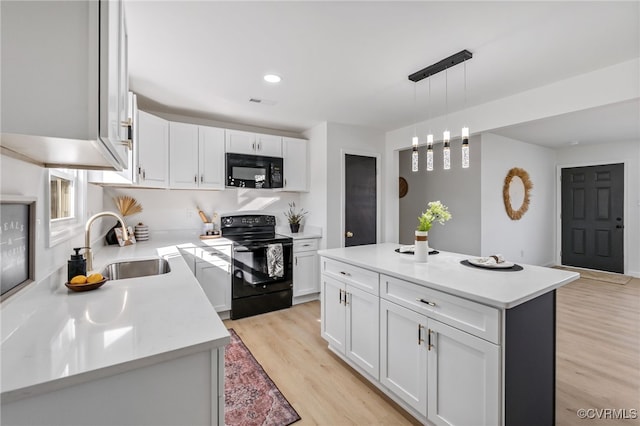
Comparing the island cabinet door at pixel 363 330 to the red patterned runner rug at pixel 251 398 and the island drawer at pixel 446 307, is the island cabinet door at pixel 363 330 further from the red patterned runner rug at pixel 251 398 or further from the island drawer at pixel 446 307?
the red patterned runner rug at pixel 251 398

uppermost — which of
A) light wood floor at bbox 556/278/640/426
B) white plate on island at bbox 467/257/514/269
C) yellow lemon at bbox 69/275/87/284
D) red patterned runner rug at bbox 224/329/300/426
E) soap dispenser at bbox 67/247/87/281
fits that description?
soap dispenser at bbox 67/247/87/281

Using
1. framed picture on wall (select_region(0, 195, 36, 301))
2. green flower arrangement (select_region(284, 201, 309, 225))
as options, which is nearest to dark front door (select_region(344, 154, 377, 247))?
green flower arrangement (select_region(284, 201, 309, 225))

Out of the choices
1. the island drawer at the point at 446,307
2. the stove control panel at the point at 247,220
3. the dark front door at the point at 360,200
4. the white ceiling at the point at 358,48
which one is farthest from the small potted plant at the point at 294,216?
the island drawer at the point at 446,307

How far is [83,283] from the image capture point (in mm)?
1360

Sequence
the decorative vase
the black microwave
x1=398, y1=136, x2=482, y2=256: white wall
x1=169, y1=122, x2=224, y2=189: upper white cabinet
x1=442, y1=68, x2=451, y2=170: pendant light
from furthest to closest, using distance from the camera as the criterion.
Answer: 1. x1=398, y1=136, x2=482, y2=256: white wall
2. the black microwave
3. x1=169, y1=122, x2=224, y2=189: upper white cabinet
4. x1=442, y1=68, x2=451, y2=170: pendant light
5. the decorative vase

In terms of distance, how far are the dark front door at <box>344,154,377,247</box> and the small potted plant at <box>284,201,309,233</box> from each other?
70 cm

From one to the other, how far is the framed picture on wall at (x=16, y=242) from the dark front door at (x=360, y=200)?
10.6ft

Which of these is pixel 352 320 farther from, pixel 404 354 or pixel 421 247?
pixel 421 247

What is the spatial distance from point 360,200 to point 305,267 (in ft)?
3.99

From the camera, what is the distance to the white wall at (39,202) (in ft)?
3.46

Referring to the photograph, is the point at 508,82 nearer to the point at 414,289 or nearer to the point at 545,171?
the point at 414,289

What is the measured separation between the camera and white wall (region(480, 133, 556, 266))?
14.5 feet

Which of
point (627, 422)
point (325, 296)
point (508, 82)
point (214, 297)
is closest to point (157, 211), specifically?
point (214, 297)

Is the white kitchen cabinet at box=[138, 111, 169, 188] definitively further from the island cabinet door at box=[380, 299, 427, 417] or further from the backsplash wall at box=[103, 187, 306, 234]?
the island cabinet door at box=[380, 299, 427, 417]
